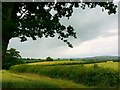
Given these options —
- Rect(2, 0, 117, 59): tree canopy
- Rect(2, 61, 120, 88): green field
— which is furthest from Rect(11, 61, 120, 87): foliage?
Rect(2, 0, 117, 59): tree canopy

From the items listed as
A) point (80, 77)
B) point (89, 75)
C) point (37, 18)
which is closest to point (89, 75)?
point (89, 75)

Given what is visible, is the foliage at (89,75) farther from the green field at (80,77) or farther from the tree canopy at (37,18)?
the tree canopy at (37,18)

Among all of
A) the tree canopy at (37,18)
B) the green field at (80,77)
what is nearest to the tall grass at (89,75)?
the green field at (80,77)

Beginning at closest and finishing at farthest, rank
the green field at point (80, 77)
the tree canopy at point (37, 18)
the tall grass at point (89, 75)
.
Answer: the tree canopy at point (37, 18)
the green field at point (80, 77)
the tall grass at point (89, 75)

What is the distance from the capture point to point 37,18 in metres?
20.0

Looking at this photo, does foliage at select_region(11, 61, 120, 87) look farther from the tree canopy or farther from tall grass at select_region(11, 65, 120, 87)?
the tree canopy

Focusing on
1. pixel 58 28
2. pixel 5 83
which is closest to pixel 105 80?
pixel 5 83

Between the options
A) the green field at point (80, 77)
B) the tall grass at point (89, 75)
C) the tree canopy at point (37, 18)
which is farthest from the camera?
the tall grass at point (89, 75)

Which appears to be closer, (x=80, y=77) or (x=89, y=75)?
(x=89, y=75)

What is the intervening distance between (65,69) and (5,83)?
13537 mm

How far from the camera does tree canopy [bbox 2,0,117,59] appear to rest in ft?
60.5

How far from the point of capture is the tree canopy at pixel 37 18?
18436 mm

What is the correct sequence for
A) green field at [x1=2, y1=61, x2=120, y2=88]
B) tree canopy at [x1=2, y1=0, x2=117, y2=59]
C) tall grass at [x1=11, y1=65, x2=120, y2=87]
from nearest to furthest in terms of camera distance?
tree canopy at [x1=2, y1=0, x2=117, y2=59], green field at [x1=2, y1=61, x2=120, y2=88], tall grass at [x1=11, y1=65, x2=120, y2=87]

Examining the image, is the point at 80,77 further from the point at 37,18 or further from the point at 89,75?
the point at 37,18
